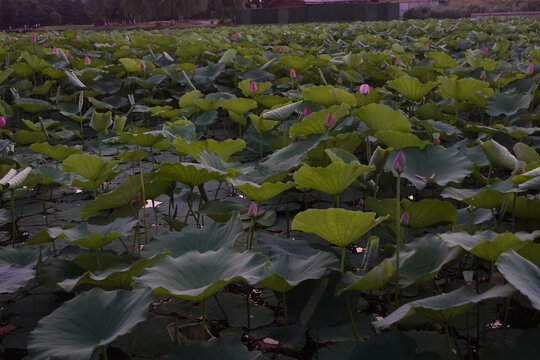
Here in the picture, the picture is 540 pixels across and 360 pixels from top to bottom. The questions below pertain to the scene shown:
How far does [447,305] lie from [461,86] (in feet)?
5.96

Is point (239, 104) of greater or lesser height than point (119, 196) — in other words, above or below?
above

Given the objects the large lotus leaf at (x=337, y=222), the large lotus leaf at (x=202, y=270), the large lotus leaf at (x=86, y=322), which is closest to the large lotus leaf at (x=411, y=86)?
the large lotus leaf at (x=337, y=222)

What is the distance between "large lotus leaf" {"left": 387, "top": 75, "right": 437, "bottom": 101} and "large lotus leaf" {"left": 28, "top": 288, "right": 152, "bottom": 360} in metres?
1.95

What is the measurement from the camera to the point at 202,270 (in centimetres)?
125

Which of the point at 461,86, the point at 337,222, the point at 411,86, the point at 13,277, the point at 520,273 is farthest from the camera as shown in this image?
the point at 411,86

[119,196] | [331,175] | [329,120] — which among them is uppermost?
[329,120]

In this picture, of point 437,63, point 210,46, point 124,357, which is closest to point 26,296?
point 124,357

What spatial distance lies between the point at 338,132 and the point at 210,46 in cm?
421

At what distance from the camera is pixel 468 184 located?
102 inches

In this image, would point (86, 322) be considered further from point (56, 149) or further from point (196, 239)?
point (56, 149)

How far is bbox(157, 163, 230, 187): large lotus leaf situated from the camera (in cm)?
169

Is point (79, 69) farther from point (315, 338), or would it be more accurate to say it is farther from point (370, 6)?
point (370, 6)

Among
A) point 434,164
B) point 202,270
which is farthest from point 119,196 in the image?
point 434,164

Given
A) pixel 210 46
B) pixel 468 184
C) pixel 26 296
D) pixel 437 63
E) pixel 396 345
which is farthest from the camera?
pixel 210 46
